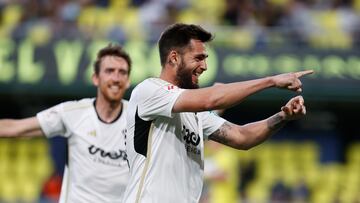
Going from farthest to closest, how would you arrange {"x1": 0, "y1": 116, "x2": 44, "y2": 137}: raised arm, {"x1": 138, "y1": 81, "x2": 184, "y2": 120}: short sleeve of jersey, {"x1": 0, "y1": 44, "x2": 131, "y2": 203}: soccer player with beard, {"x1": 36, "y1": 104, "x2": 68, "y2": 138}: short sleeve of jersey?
{"x1": 36, "y1": 104, "x2": 68, "y2": 138}: short sleeve of jersey → {"x1": 0, "y1": 44, "x2": 131, "y2": 203}: soccer player with beard → {"x1": 0, "y1": 116, "x2": 44, "y2": 137}: raised arm → {"x1": 138, "y1": 81, "x2": 184, "y2": 120}: short sleeve of jersey

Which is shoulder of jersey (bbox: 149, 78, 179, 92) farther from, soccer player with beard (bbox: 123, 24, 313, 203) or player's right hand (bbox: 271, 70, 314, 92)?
player's right hand (bbox: 271, 70, 314, 92)

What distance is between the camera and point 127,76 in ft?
25.5

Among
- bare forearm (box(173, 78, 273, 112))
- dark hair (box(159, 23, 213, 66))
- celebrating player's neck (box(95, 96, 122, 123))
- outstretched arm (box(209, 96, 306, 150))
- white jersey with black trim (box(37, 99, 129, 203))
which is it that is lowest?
white jersey with black trim (box(37, 99, 129, 203))

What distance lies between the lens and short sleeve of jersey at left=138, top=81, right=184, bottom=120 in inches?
213

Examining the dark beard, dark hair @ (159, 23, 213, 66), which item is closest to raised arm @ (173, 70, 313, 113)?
the dark beard

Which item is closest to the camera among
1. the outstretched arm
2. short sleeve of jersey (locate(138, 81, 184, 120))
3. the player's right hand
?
the player's right hand

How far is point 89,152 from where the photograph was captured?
7531 millimetres

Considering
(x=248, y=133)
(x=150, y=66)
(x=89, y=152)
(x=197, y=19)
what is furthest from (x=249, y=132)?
(x=197, y=19)

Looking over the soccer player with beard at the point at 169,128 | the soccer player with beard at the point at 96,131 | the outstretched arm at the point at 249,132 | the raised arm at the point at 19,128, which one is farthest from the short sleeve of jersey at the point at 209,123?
the raised arm at the point at 19,128

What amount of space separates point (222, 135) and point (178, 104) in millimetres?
792

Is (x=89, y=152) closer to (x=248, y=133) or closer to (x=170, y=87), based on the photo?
(x=248, y=133)

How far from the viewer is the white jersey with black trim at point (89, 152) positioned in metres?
7.40

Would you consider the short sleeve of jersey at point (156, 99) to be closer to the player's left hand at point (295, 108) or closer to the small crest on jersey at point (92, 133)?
the player's left hand at point (295, 108)

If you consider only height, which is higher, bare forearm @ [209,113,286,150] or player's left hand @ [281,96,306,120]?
player's left hand @ [281,96,306,120]
